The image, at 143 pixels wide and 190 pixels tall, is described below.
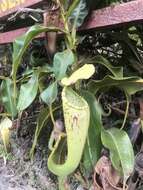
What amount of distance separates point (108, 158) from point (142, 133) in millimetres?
141

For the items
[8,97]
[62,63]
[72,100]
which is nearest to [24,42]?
[62,63]

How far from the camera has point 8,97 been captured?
154cm

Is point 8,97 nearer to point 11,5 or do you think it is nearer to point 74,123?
point 11,5

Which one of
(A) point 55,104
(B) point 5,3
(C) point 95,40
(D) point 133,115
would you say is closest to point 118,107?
(D) point 133,115

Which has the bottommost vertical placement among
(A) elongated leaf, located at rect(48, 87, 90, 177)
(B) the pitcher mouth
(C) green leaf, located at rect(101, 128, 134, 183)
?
(C) green leaf, located at rect(101, 128, 134, 183)

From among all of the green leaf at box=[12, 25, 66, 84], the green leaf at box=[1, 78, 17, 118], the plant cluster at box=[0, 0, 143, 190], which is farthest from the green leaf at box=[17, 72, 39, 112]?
the green leaf at box=[1, 78, 17, 118]

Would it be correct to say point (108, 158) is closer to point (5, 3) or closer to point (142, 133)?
point (142, 133)

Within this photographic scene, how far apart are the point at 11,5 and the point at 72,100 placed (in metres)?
0.64

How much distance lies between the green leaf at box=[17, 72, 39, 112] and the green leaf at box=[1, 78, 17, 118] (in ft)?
0.67

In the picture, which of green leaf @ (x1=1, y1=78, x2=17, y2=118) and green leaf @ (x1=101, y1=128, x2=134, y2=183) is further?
green leaf @ (x1=1, y1=78, x2=17, y2=118)

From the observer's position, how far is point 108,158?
118 cm

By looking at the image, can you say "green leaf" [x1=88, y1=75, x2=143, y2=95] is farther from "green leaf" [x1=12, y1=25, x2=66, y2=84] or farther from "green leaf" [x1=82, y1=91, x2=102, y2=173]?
"green leaf" [x1=12, y1=25, x2=66, y2=84]

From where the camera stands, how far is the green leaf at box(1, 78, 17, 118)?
1509 mm

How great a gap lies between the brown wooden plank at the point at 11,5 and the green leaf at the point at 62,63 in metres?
0.24
